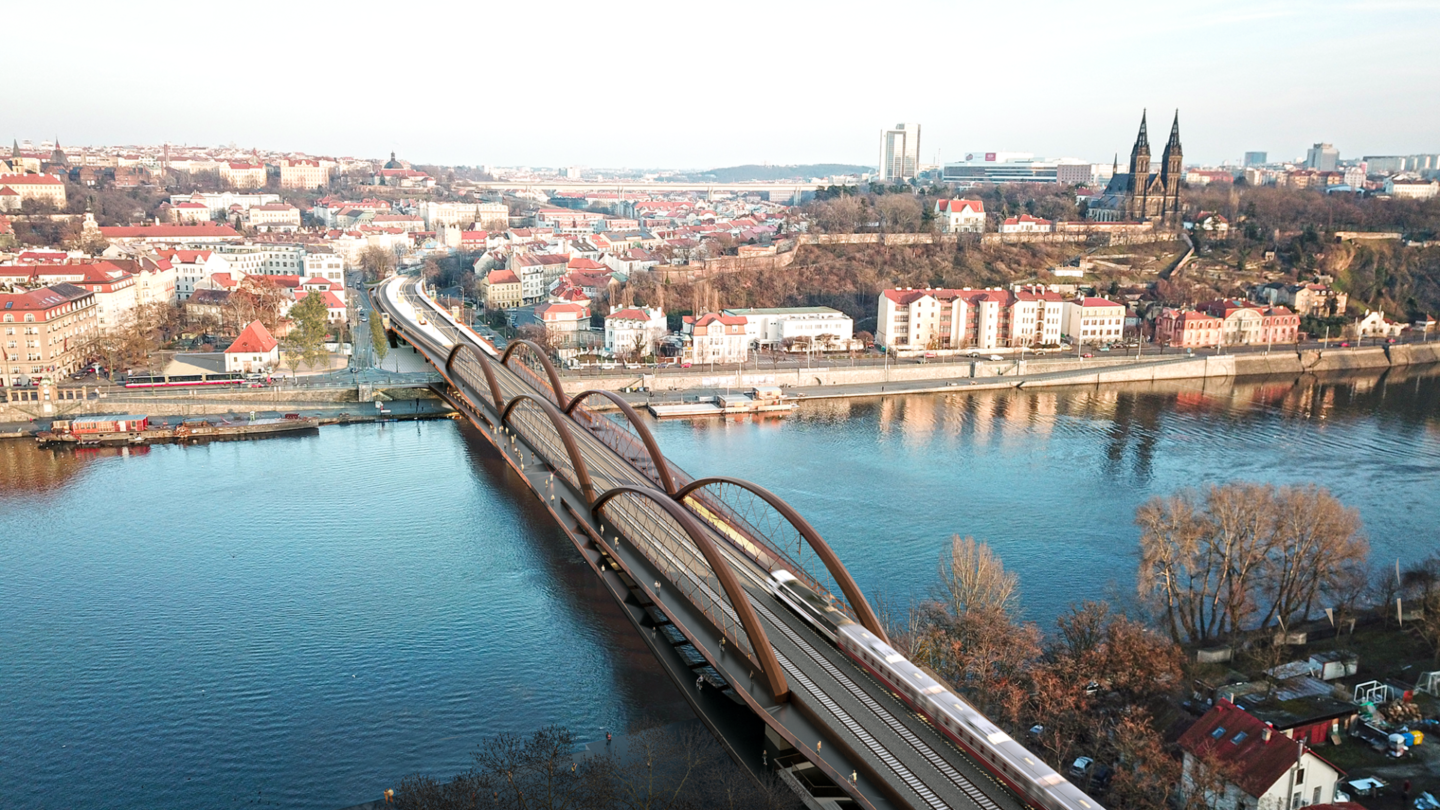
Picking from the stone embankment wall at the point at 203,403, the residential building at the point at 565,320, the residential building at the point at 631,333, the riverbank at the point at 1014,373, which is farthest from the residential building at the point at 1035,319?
the stone embankment wall at the point at 203,403

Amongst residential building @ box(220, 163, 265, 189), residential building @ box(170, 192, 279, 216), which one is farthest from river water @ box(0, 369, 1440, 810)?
residential building @ box(220, 163, 265, 189)

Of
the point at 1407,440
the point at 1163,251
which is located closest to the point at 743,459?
the point at 1407,440

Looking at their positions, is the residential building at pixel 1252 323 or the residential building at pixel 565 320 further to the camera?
the residential building at pixel 1252 323

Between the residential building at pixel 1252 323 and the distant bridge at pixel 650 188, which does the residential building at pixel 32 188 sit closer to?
the residential building at pixel 1252 323

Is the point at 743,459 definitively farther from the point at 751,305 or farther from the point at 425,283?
the point at 425,283

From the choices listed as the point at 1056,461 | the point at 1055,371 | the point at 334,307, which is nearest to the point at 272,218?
the point at 334,307

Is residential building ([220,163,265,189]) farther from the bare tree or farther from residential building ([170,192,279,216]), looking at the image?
the bare tree
